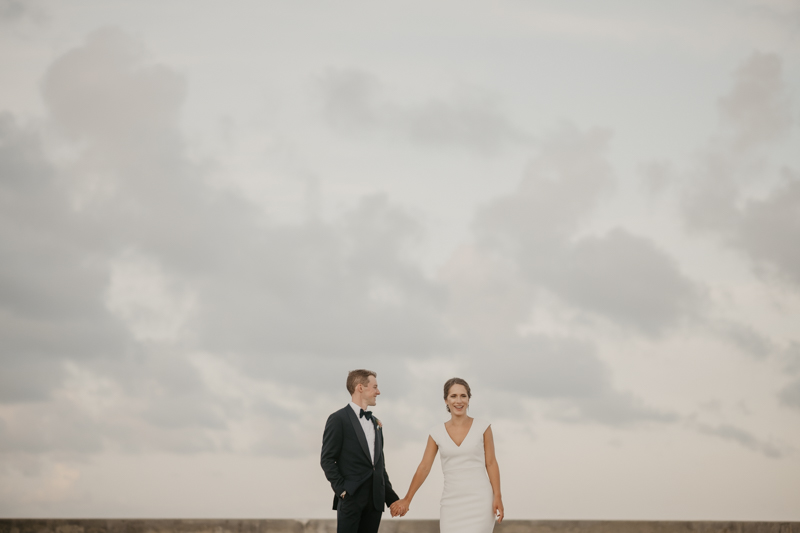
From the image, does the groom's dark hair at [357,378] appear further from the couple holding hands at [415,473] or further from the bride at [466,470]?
the bride at [466,470]

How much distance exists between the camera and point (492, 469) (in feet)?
21.1

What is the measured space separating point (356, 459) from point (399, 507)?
77 cm

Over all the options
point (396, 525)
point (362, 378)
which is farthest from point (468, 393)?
point (396, 525)

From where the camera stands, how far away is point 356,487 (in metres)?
6.22

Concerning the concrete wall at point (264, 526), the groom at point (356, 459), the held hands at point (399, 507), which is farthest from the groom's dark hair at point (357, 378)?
the concrete wall at point (264, 526)

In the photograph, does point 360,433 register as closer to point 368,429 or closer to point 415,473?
point 368,429

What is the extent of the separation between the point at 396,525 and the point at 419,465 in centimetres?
121

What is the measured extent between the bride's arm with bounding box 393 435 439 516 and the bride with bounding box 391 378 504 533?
78 mm

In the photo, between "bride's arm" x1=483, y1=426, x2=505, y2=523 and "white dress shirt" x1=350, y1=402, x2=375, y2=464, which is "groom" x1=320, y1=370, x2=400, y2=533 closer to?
"white dress shirt" x1=350, y1=402, x2=375, y2=464

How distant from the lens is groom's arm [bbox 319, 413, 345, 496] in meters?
6.21

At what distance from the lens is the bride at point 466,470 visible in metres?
6.41

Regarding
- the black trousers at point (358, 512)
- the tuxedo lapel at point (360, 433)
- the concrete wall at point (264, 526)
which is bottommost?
the concrete wall at point (264, 526)

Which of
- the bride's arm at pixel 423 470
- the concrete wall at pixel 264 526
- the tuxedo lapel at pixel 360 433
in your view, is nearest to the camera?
the tuxedo lapel at pixel 360 433

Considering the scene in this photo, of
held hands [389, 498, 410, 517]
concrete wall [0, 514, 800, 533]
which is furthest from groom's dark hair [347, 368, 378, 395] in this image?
concrete wall [0, 514, 800, 533]
